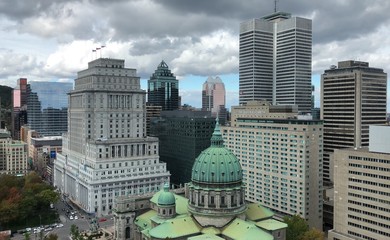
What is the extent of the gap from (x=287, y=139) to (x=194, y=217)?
62.2m

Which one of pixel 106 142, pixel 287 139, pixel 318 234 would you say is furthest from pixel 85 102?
pixel 318 234

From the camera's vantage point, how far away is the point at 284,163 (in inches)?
6329

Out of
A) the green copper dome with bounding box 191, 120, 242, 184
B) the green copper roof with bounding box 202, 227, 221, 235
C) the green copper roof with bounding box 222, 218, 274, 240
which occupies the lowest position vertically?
the green copper roof with bounding box 202, 227, 221, 235

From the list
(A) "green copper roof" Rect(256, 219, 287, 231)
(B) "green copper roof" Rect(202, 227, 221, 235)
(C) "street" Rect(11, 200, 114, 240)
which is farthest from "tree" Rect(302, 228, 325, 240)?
(C) "street" Rect(11, 200, 114, 240)

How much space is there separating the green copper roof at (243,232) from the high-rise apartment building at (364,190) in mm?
37982

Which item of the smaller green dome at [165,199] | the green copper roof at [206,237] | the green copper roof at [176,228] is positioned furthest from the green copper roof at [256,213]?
the smaller green dome at [165,199]

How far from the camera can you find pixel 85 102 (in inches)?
7520

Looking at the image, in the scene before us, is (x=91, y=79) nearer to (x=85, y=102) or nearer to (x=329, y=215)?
(x=85, y=102)

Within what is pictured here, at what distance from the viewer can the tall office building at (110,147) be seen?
178250mm

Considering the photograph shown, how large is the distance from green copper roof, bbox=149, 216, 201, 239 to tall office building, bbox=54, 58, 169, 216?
73.3m

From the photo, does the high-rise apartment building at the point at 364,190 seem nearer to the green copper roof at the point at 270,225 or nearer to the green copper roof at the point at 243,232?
the green copper roof at the point at 270,225

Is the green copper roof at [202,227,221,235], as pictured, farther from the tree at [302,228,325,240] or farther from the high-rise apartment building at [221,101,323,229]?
the high-rise apartment building at [221,101,323,229]

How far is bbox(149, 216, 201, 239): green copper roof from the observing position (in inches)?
4198

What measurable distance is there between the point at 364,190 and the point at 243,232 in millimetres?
45221
